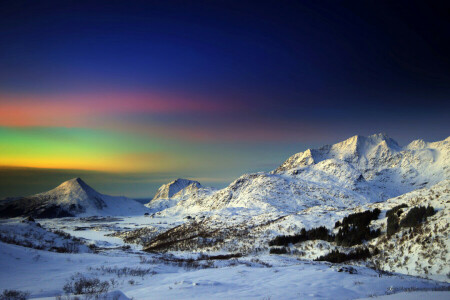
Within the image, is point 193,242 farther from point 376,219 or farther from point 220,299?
point 220,299

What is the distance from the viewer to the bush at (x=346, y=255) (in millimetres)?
25781

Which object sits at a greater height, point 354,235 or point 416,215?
point 416,215

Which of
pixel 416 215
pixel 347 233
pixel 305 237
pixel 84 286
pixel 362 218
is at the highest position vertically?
pixel 416 215

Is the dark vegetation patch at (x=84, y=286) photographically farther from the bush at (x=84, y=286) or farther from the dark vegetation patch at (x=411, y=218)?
the dark vegetation patch at (x=411, y=218)

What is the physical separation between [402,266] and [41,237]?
135 ft

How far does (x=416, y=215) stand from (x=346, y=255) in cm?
825

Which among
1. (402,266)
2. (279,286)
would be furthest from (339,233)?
(279,286)

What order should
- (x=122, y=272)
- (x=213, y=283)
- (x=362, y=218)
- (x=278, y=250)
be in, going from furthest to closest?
1. (x=278, y=250)
2. (x=362, y=218)
3. (x=122, y=272)
4. (x=213, y=283)

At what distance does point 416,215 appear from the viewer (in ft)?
81.4

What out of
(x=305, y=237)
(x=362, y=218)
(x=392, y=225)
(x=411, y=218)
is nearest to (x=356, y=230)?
(x=362, y=218)

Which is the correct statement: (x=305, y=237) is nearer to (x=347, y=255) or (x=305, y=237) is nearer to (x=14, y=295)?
(x=347, y=255)

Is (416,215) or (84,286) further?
(416,215)

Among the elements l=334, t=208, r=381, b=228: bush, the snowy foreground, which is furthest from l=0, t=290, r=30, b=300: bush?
l=334, t=208, r=381, b=228: bush

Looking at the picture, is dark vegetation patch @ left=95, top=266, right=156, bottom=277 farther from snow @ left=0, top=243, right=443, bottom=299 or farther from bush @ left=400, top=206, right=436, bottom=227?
bush @ left=400, top=206, right=436, bottom=227
